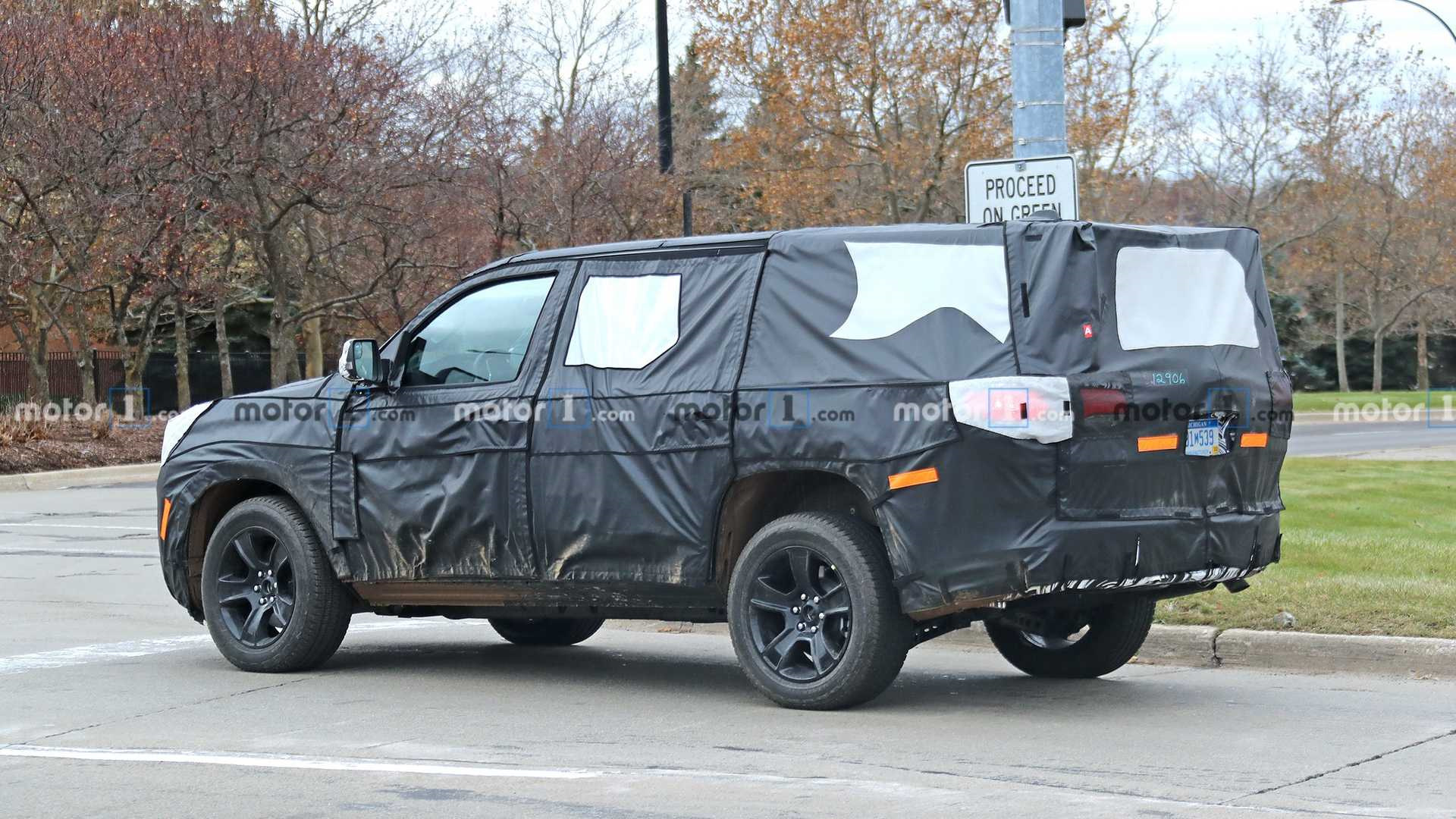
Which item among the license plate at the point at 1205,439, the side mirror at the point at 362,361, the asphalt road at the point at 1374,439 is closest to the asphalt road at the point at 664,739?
the license plate at the point at 1205,439

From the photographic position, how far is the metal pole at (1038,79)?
393 inches

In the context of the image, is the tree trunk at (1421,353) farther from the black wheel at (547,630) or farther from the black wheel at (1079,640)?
the black wheel at (1079,640)

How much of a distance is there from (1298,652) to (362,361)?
4.92 m

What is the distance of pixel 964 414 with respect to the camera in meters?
6.57

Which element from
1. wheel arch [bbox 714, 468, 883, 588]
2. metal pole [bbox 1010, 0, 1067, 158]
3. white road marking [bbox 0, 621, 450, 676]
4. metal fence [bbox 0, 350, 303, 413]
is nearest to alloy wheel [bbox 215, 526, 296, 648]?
white road marking [bbox 0, 621, 450, 676]

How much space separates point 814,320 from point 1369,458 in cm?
1953

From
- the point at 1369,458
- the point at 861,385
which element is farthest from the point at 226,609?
the point at 1369,458

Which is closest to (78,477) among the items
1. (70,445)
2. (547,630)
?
(70,445)

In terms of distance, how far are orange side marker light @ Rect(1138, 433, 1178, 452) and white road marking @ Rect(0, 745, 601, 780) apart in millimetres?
2561

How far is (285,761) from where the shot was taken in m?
6.29

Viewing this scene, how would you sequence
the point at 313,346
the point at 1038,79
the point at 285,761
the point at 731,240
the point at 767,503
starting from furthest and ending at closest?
the point at 313,346, the point at 1038,79, the point at 731,240, the point at 767,503, the point at 285,761

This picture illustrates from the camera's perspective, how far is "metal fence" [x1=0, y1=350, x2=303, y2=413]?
4153cm

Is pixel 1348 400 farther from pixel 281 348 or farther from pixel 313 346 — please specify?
pixel 281 348

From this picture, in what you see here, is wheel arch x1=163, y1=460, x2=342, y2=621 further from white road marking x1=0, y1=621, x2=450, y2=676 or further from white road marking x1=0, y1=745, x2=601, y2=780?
white road marking x1=0, y1=745, x2=601, y2=780
